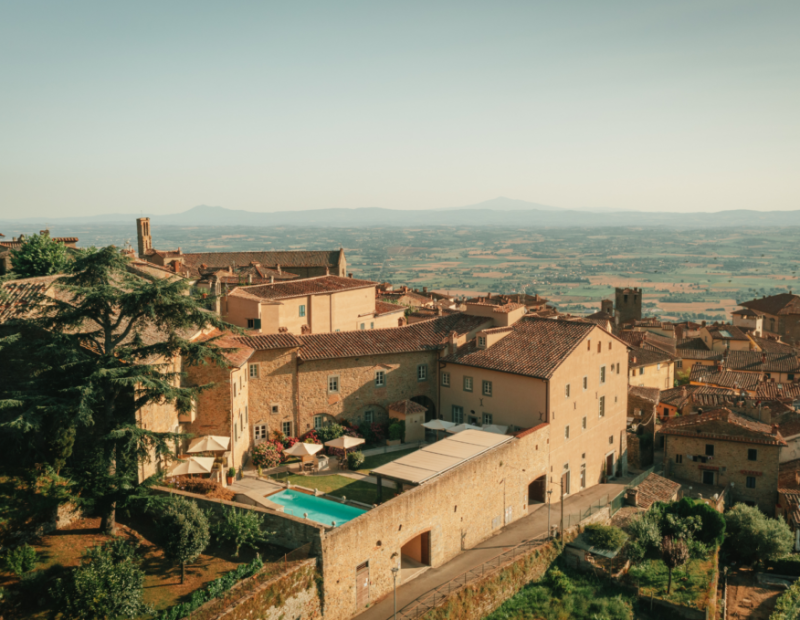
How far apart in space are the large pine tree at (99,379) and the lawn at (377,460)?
13.2 m

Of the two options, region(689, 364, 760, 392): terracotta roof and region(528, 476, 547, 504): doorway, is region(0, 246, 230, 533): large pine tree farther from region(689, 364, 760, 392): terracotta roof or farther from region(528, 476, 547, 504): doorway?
region(689, 364, 760, 392): terracotta roof

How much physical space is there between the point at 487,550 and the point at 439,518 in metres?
3.92

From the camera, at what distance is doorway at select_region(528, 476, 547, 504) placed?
36.7 m

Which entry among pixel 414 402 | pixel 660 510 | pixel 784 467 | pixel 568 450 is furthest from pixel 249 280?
pixel 784 467

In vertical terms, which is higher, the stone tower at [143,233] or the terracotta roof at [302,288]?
the stone tower at [143,233]

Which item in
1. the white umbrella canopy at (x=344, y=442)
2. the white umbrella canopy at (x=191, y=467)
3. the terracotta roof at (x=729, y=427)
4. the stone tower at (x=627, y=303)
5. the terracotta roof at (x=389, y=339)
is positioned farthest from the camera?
the stone tower at (x=627, y=303)

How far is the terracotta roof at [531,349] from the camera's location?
37.8 metres

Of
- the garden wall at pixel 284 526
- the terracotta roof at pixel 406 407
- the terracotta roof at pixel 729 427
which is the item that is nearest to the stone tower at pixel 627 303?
the terracotta roof at pixel 729 427

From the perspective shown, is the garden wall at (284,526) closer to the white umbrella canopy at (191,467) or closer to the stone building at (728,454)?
the white umbrella canopy at (191,467)

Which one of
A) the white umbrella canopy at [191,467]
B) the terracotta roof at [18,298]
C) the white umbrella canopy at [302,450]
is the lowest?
the white umbrella canopy at [302,450]

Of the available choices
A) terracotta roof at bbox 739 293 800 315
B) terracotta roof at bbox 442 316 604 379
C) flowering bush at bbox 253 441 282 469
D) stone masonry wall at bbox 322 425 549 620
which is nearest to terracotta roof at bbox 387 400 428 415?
terracotta roof at bbox 442 316 604 379

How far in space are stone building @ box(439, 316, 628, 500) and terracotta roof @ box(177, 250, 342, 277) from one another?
5053cm

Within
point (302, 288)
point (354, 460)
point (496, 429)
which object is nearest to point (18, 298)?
point (354, 460)

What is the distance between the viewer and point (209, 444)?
30.7 metres
